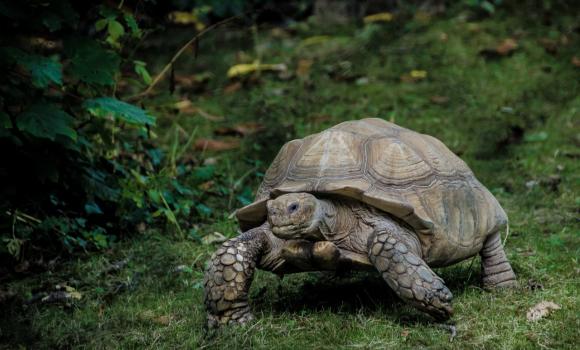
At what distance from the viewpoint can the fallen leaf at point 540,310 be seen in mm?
3422

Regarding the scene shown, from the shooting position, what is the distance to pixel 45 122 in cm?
397

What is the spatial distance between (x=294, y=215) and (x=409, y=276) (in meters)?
0.57

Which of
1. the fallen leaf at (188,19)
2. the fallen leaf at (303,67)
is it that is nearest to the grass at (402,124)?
the fallen leaf at (303,67)

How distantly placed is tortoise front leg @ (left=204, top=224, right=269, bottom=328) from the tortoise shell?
1.15ft

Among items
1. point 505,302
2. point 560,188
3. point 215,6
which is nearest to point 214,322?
point 505,302

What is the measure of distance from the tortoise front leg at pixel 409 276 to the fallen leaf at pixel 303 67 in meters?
5.85

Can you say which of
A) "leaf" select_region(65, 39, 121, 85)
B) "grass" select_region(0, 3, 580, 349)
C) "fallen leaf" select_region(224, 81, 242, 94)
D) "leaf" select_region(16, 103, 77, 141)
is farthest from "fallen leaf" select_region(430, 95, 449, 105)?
"leaf" select_region(16, 103, 77, 141)

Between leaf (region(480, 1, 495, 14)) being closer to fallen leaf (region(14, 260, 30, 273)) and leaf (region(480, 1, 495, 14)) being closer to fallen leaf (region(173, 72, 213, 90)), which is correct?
fallen leaf (region(173, 72, 213, 90))

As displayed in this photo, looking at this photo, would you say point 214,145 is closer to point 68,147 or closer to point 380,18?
point 68,147

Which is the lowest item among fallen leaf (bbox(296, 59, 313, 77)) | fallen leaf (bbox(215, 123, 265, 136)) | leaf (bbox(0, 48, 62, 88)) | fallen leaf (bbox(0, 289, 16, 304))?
fallen leaf (bbox(296, 59, 313, 77))

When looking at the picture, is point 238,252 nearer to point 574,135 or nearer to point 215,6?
point 574,135

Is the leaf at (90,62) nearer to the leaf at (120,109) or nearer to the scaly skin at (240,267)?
the leaf at (120,109)

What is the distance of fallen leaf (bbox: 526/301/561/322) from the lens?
3422mm

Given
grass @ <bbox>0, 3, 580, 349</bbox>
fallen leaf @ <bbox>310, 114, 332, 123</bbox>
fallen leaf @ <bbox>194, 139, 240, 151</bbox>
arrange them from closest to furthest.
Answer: grass @ <bbox>0, 3, 580, 349</bbox> → fallen leaf @ <bbox>194, 139, 240, 151</bbox> → fallen leaf @ <bbox>310, 114, 332, 123</bbox>
